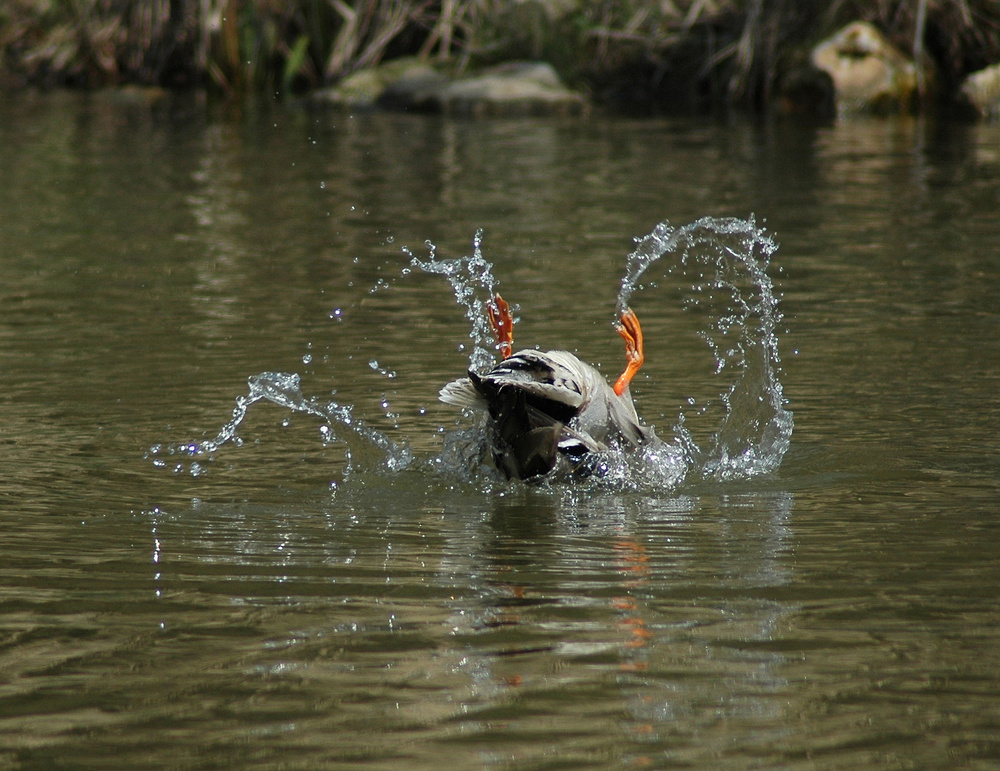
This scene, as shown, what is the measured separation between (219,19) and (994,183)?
41.9ft

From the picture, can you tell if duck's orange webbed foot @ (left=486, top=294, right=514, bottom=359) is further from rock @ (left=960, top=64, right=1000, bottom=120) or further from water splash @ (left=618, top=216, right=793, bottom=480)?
rock @ (left=960, top=64, right=1000, bottom=120)

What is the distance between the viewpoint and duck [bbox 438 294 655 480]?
15.8 feet

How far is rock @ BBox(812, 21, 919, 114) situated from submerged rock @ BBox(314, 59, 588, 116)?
3.36 meters

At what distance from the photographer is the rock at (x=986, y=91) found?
18828mm

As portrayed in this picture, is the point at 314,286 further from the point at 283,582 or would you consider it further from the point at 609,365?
the point at 283,582

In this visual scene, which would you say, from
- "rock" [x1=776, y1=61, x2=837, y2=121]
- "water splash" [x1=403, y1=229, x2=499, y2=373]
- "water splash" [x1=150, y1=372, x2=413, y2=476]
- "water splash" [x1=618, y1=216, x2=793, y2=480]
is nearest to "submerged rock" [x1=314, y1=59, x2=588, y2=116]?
"rock" [x1=776, y1=61, x2=837, y2=121]

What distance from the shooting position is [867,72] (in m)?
19.6

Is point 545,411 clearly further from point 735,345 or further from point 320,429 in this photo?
point 735,345

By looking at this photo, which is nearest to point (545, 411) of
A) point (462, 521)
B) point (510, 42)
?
point (462, 521)

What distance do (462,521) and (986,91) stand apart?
52.1 feet

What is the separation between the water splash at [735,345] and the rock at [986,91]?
968cm

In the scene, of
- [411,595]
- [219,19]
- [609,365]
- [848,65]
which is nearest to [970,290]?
[609,365]

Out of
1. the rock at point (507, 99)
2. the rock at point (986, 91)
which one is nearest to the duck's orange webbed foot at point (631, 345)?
the rock at point (986, 91)

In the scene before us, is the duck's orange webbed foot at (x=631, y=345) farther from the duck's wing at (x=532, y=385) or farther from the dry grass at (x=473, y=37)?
the dry grass at (x=473, y=37)
